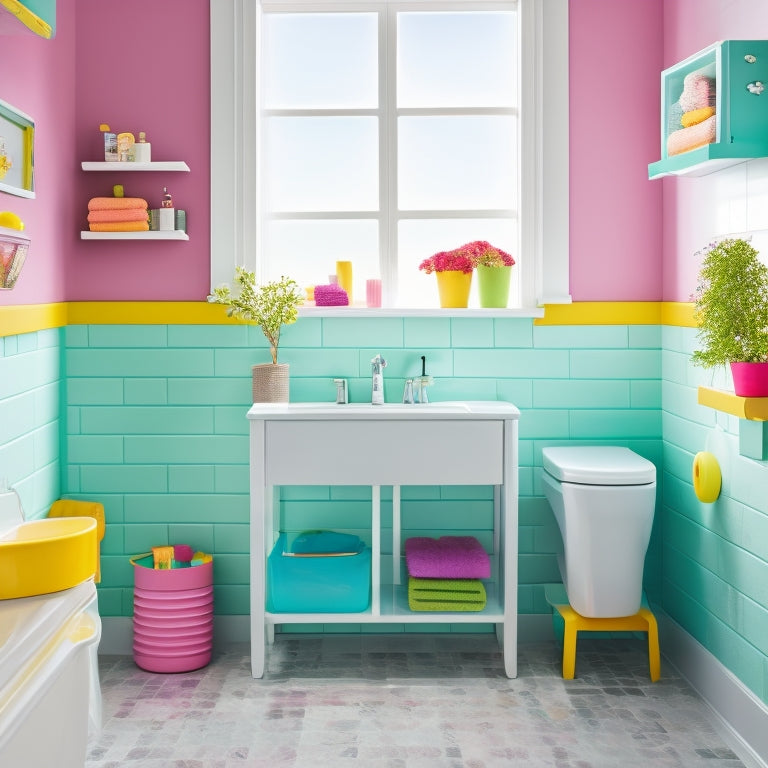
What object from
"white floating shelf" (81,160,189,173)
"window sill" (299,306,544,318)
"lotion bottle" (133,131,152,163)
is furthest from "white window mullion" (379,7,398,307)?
"lotion bottle" (133,131,152,163)

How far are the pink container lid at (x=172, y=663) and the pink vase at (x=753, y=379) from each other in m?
2.08

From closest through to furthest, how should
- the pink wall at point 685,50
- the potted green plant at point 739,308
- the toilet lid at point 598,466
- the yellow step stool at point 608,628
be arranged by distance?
1. the potted green plant at point 739,308
2. the pink wall at point 685,50
3. the toilet lid at point 598,466
4. the yellow step stool at point 608,628

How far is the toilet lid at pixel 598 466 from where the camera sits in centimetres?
300

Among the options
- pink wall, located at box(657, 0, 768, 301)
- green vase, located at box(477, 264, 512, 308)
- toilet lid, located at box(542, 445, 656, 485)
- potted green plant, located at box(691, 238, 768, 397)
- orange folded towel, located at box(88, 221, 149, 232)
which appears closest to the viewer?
potted green plant, located at box(691, 238, 768, 397)

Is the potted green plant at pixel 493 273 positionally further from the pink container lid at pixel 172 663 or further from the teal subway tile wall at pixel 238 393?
the pink container lid at pixel 172 663

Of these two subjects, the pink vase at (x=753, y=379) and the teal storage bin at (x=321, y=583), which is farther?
the teal storage bin at (x=321, y=583)

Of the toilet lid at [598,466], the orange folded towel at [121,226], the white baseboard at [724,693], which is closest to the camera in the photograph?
the white baseboard at [724,693]

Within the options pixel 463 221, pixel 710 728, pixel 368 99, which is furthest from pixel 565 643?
pixel 368 99

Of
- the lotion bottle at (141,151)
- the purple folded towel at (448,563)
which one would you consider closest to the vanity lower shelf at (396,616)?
the purple folded towel at (448,563)

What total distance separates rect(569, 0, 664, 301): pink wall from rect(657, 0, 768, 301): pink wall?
0.22 feet

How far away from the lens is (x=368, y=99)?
361 cm

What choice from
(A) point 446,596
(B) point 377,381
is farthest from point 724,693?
(B) point 377,381

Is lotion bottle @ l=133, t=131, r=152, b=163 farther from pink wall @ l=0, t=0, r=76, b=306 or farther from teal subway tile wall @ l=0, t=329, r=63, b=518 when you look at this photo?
teal subway tile wall @ l=0, t=329, r=63, b=518

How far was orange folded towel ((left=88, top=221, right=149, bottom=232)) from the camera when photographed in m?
3.35
